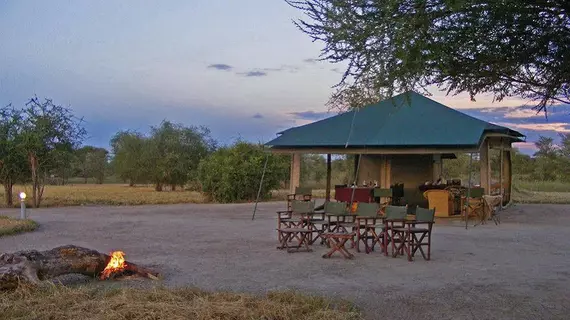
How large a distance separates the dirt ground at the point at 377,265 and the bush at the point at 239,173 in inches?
367

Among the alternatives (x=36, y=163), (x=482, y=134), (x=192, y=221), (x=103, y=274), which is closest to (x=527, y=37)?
(x=103, y=274)

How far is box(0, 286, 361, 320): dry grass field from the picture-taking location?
520 centimetres

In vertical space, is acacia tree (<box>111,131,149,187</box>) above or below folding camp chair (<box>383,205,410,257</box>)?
above

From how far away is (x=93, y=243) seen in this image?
36.6 feet

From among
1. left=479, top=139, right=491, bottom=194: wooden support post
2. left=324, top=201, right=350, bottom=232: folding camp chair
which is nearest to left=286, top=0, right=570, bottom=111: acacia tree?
left=324, top=201, right=350, bottom=232: folding camp chair

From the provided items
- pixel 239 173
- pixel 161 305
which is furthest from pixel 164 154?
pixel 161 305

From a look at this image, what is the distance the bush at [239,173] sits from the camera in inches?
975

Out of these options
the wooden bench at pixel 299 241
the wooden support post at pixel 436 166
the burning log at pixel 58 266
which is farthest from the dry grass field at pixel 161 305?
the wooden support post at pixel 436 166

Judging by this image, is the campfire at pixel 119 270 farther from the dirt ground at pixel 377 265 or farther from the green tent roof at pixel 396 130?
the green tent roof at pixel 396 130

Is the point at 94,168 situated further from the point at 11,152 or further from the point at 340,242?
the point at 340,242

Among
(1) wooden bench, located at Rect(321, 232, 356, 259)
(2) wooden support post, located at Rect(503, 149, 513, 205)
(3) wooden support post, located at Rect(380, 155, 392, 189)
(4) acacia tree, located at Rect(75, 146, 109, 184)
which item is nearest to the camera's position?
(1) wooden bench, located at Rect(321, 232, 356, 259)

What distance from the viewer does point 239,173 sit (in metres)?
24.8

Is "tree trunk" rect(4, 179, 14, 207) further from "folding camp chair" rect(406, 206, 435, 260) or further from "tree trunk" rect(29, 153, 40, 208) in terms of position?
"folding camp chair" rect(406, 206, 435, 260)

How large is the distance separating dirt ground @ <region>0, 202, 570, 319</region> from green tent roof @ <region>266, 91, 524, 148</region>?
262 centimetres
